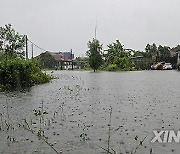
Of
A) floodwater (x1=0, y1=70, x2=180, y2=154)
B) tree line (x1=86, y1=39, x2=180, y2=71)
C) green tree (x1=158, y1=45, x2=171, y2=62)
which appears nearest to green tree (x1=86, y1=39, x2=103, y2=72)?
tree line (x1=86, y1=39, x2=180, y2=71)

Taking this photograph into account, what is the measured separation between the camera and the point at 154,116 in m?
7.35

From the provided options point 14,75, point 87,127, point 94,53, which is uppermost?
point 94,53

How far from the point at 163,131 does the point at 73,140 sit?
1.84 meters

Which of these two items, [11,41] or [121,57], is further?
[121,57]

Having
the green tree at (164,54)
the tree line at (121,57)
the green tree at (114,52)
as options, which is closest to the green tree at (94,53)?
the tree line at (121,57)

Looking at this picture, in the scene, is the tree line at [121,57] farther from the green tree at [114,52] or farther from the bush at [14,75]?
the bush at [14,75]

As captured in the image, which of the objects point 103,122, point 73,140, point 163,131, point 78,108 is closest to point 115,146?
point 73,140

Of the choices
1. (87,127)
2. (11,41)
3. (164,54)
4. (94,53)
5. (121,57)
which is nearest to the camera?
(87,127)

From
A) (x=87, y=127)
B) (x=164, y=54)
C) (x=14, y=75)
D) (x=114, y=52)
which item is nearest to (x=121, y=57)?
(x=114, y=52)

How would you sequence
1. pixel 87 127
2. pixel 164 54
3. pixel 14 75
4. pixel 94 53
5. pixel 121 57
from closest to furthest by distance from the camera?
pixel 87 127
pixel 14 75
pixel 94 53
pixel 121 57
pixel 164 54

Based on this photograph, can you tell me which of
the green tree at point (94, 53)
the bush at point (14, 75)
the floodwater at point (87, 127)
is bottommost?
the floodwater at point (87, 127)

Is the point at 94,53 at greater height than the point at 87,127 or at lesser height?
greater

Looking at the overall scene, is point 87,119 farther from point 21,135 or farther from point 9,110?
point 9,110

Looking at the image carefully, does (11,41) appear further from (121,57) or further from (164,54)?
(164,54)
